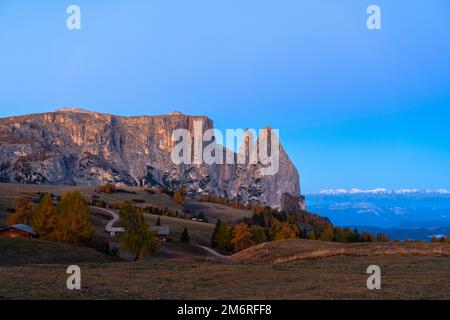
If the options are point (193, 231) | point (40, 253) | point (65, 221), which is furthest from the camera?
point (193, 231)

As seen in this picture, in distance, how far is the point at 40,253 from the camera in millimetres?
57125

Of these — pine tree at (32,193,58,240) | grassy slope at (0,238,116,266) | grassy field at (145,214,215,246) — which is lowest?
grassy field at (145,214,215,246)

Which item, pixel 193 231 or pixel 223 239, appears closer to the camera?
pixel 223 239

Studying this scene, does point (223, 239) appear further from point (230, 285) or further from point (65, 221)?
point (230, 285)

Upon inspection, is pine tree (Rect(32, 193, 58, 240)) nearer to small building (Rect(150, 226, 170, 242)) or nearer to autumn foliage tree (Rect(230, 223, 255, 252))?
small building (Rect(150, 226, 170, 242))

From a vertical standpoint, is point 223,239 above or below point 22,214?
below

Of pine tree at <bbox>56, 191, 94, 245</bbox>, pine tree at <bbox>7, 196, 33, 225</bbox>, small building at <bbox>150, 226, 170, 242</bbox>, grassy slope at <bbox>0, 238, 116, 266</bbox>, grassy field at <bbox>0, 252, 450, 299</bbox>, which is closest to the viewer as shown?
grassy field at <bbox>0, 252, 450, 299</bbox>

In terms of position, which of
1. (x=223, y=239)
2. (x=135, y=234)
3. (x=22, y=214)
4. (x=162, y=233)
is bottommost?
(x=223, y=239)

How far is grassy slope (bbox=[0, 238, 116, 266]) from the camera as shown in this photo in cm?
5253

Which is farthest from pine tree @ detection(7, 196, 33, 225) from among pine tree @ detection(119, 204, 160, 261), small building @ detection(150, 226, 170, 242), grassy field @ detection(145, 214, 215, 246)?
grassy field @ detection(145, 214, 215, 246)

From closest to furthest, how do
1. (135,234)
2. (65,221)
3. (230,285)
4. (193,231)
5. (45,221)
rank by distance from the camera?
1. (230,285)
2. (135,234)
3. (65,221)
4. (45,221)
5. (193,231)

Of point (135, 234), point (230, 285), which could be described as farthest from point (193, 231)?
point (230, 285)
